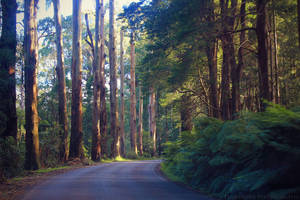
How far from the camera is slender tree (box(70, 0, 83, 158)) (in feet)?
82.7

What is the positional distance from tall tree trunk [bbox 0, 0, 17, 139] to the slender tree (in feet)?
28.8

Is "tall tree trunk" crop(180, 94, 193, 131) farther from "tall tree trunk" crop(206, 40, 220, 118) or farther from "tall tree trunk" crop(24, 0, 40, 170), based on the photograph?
"tall tree trunk" crop(24, 0, 40, 170)

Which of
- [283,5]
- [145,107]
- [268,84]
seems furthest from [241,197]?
[145,107]

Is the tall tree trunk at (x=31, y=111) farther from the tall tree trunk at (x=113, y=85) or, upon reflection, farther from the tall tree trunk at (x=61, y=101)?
the tall tree trunk at (x=113, y=85)

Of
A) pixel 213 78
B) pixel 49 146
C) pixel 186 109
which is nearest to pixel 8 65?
pixel 49 146

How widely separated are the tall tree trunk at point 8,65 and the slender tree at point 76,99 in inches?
346

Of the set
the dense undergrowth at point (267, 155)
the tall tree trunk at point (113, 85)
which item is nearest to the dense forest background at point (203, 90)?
the dense undergrowth at point (267, 155)

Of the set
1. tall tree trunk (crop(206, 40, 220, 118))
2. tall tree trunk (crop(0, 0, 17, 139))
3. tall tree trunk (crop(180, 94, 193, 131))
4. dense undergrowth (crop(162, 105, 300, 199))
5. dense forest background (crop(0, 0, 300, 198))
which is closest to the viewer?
dense undergrowth (crop(162, 105, 300, 199))

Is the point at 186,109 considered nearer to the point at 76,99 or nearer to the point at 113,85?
the point at 76,99

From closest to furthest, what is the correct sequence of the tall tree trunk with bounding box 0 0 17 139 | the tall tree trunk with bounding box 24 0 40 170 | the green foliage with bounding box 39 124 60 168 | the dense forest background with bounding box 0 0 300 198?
the dense forest background with bounding box 0 0 300 198 → the tall tree trunk with bounding box 0 0 17 139 → the tall tree trunk with bounding box 24 0 40 170 → the green foliage with bounding box 39 124 60 168

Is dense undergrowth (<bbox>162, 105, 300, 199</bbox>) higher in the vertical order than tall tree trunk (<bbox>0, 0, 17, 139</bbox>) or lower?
lower

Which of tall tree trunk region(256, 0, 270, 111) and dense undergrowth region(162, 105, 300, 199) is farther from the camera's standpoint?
tall tree trunk region(256, 0, 270, 111)

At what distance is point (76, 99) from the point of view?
25656 millimetres

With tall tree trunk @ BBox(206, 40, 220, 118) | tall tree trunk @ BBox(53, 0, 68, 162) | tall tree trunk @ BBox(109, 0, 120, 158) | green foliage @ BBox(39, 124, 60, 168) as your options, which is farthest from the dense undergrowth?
tall tree trunk @ BBox(109, 0, 120, 158)
